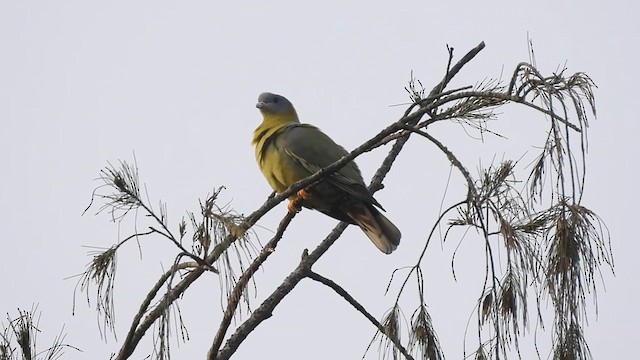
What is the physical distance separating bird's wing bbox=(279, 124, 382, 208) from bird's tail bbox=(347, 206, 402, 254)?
0.49ft

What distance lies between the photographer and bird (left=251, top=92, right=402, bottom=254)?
4.34 m

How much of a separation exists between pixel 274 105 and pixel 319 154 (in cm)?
92

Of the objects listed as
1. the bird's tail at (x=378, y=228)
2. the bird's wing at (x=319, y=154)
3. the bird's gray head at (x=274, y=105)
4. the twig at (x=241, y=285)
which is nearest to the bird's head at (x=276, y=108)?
the bird's gray head at (x=274, y=105)

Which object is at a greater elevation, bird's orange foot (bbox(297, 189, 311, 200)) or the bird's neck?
the bird's neck

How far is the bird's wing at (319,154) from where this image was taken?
14.2 ft

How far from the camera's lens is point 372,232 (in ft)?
14.5

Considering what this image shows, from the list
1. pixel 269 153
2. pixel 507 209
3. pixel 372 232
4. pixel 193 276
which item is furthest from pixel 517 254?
pixel 269 153

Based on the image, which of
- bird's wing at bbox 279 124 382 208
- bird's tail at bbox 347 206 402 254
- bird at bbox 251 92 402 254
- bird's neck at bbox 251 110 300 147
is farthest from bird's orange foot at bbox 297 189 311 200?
bird's neck at bbox 251 110 300 147

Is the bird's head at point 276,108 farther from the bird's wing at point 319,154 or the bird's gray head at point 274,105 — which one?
the bird's wing at point 319,154

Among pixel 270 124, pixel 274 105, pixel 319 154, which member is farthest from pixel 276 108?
pixel 319 154

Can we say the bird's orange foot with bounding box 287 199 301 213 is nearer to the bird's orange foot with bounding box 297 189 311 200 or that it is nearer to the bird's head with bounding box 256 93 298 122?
the bird's orange foot with bounding box 297 189 311 200

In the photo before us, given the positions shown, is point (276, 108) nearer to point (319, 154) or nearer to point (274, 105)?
point (274, 105)

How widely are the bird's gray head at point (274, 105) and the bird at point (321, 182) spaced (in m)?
0.35

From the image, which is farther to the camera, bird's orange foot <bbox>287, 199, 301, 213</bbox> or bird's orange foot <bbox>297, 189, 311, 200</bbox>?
bird's orange foot <bbox>297, 189, 311, 200</bbox>
